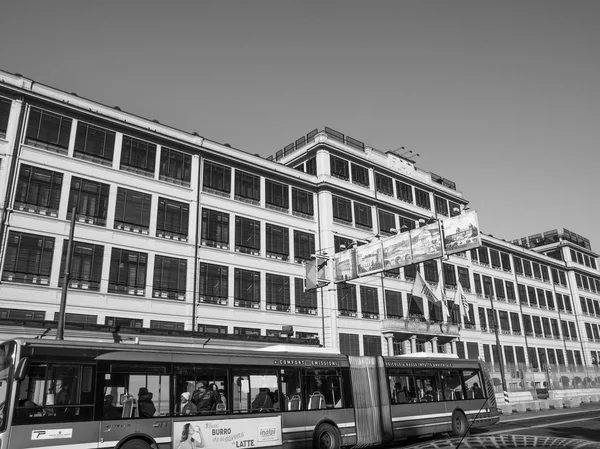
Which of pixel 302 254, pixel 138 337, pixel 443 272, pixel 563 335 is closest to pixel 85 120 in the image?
pixel 138 337

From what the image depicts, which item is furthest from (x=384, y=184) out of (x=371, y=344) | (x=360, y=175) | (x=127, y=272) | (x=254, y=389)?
(x=254, y=389)

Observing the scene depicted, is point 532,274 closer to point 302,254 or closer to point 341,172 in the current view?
point 341,172

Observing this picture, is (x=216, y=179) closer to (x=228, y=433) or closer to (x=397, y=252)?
(x=397, y=252)

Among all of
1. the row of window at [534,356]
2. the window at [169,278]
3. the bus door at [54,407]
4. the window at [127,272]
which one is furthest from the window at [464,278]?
the bus door at [54,407]

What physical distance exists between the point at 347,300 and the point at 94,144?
20674mm

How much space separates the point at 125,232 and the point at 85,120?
22.1ft

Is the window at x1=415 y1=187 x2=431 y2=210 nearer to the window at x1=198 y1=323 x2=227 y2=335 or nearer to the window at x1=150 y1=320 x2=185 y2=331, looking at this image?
the window at x1=198 y1=323 x2=227 y2=335

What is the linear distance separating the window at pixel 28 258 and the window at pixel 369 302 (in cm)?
2285

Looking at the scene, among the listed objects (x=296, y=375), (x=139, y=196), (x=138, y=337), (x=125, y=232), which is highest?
(x=139, y=196)

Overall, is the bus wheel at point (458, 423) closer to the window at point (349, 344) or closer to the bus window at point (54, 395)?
the bus window at point (54, 395)

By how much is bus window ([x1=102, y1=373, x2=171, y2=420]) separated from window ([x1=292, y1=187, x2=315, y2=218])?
90.0 feet

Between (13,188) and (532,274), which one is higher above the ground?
(532,274)

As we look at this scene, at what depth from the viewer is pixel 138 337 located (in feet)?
79.4

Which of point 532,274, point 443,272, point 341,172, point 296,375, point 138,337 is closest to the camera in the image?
point 296,375
